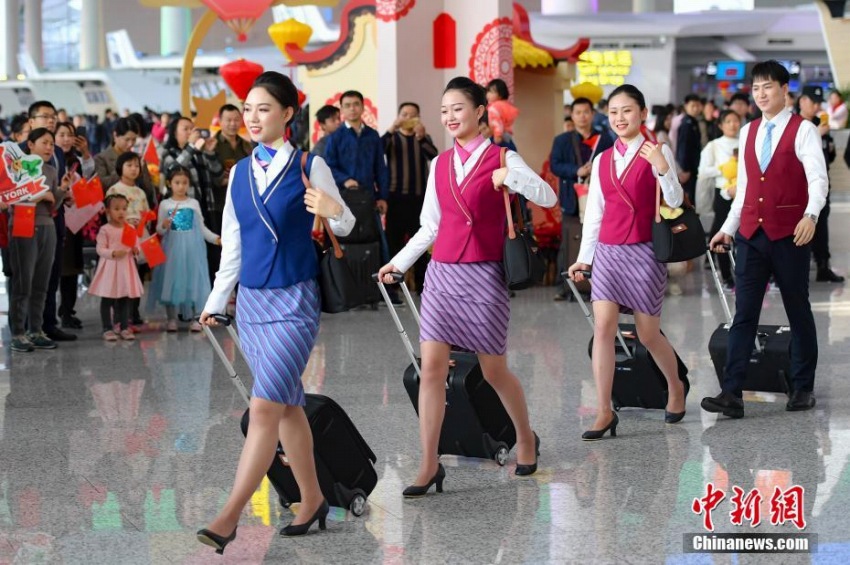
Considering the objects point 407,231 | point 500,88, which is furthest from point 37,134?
point 500,88

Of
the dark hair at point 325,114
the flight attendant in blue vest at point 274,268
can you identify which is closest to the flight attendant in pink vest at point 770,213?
the flight attendant in blue vest at point 274,268

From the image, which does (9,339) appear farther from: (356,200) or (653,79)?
(653,79)

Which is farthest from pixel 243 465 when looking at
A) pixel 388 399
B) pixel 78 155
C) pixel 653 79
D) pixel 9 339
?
pixel 653 79

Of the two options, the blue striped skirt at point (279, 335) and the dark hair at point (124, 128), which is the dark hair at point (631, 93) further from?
the dark hair at point (124, 128)

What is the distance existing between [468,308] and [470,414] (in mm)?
570

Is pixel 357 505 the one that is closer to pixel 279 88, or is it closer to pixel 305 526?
pixel 305 526

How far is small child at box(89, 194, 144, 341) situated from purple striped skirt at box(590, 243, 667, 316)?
13.0 ft

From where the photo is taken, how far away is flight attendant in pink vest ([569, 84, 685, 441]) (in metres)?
5.27

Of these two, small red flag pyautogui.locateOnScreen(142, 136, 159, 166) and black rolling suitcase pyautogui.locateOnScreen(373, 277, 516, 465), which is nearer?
black rolling suitcase pyautogui.locateOnScreen(373, 277, 516, 465)

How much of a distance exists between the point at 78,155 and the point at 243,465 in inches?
226

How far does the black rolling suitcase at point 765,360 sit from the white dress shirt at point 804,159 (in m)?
0.54

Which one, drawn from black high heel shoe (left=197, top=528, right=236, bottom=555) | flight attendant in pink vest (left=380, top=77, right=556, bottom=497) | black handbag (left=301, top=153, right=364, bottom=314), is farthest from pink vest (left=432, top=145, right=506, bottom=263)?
black high heel shoe (left=197, top=528, right=236, bottom=555)

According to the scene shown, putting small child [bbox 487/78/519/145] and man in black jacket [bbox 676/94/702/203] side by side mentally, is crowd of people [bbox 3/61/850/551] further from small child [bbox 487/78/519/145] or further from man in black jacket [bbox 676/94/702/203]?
man in black jacket [bbox 676/94/702/203]

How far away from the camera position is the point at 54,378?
7051mm
